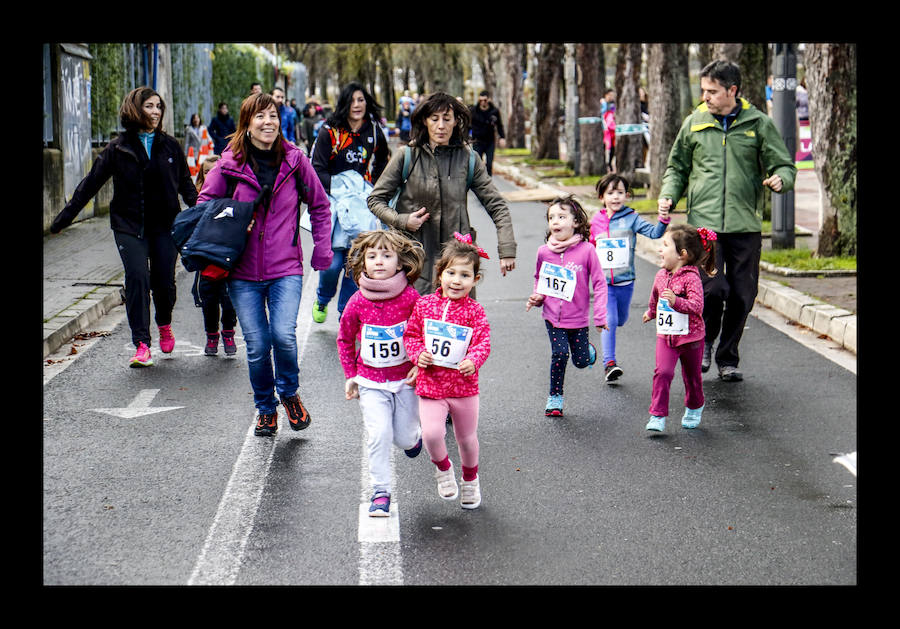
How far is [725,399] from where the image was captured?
761 cm

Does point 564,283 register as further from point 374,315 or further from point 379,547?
point 379,547

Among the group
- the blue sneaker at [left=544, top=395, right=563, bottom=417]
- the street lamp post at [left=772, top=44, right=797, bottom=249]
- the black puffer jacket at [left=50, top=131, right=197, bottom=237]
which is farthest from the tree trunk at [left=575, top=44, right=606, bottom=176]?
the blue sneaker at [left=544, top=395, right=563, bottom=417]

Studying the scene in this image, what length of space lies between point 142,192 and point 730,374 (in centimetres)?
415

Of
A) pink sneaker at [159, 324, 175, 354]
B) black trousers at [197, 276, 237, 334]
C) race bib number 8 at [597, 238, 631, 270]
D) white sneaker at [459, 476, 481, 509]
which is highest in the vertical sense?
race bib number 8 at [597, 238, 631, 270]

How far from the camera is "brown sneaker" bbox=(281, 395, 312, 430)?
21.9 feet

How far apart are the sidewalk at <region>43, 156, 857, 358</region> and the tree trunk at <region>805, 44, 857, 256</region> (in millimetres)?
1384

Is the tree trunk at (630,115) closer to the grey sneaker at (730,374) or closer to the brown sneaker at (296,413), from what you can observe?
the grey sneaker at (730,374)

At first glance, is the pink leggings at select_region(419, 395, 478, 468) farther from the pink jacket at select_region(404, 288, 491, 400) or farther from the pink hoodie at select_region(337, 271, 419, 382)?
the pink hoodie at select_region(337, 271, 419, 382)

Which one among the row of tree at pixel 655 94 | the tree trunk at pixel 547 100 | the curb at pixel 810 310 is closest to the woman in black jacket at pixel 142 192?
the curb at pixel 810 310

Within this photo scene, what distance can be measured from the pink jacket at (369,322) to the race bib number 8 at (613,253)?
299cm

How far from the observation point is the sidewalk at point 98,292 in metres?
9.45
